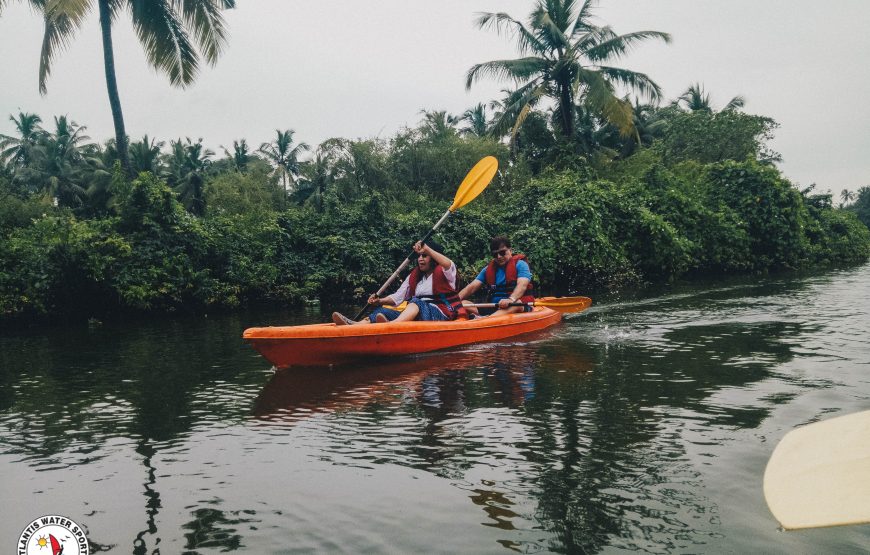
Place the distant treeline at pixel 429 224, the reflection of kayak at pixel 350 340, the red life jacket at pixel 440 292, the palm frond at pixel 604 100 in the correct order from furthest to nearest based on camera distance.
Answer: the palm frond at pixel 604 100
the distant treeline at pixel 429 224
the red life jacket at pixel 440 292
the reflection of kayak at pixel 350 340

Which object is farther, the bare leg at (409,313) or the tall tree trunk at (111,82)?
the tall tree trunk at (111,82)

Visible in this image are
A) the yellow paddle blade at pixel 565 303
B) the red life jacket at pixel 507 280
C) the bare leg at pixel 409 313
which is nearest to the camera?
the bare leg at pixel 409 313

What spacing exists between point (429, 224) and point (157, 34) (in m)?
8.22

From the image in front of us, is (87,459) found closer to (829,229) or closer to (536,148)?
(536,148)

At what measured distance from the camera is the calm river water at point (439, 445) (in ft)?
9.60

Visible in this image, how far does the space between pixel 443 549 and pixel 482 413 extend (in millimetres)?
2261

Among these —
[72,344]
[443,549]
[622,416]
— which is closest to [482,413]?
[622,416]

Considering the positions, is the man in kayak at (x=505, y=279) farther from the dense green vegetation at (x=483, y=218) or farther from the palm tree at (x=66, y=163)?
the palm tree at (x=66, y=163)

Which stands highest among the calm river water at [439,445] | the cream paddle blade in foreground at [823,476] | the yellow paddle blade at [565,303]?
the yellow paddle blade at [565,303]

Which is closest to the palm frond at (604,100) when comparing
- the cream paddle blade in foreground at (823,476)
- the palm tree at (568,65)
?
the palm tree at (568,65)

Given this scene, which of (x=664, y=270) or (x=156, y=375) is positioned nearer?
(x=156, y=375)

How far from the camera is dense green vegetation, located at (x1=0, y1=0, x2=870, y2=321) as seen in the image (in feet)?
43.5

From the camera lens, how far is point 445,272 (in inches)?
299

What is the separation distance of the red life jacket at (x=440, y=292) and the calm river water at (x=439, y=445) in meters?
0.57
